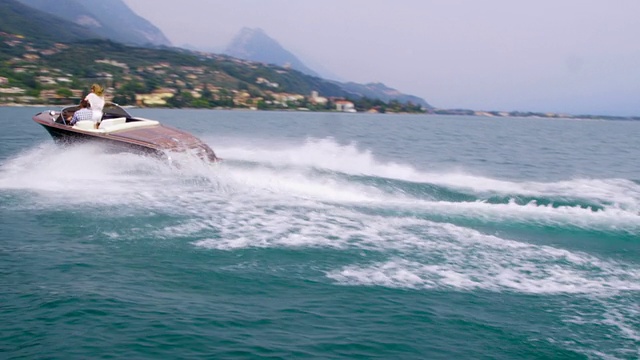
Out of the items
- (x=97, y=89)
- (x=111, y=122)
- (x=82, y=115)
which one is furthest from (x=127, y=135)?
(x=82, y=115)

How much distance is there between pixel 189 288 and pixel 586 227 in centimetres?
964

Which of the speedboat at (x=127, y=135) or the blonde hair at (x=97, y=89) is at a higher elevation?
the blonde hair at (x=97, y=89)

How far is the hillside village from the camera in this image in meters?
95.1

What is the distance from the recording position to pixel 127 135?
18.1m

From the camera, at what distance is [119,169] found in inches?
700

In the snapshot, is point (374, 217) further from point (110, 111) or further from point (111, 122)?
point (110, 111)

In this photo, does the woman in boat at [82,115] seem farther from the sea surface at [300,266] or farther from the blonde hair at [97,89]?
the sea surface at [300,266]

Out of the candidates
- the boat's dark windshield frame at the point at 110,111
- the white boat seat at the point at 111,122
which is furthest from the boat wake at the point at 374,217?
the boat's dark windshield frame at the point at 110,111

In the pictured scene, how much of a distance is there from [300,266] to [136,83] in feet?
373

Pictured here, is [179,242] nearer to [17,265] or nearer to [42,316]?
[17,265]

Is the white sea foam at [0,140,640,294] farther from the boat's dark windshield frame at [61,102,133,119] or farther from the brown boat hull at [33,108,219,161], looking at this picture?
the boat's dark windshield frame at [61,102,133,119]

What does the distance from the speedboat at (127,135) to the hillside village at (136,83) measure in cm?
7145

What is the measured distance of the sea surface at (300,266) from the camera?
718 centimetres

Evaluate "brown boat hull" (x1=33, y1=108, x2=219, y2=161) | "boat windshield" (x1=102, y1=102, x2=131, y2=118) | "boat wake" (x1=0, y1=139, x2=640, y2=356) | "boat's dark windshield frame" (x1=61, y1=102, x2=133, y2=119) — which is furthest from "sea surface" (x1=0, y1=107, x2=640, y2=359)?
"boat windshield" (x1=102, y1=102, x2=131, y2=118)
